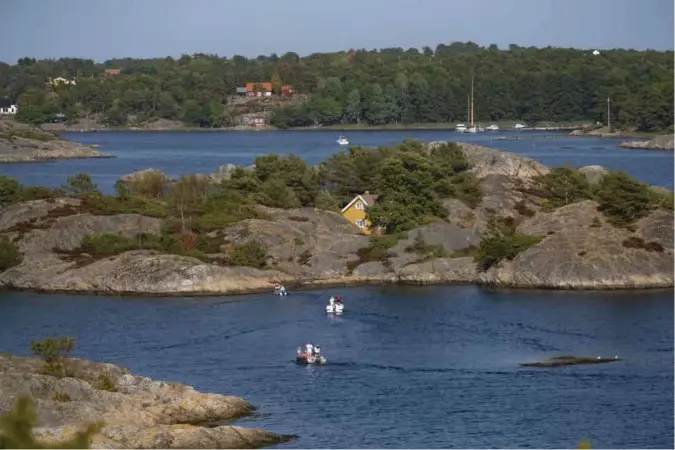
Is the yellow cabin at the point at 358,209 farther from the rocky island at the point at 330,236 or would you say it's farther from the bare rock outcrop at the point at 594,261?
the bare rock outcrop at the point at 594,261

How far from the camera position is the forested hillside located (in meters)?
120

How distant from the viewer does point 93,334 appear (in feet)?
99.6

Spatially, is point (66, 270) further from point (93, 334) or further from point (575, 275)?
point (575, 275)

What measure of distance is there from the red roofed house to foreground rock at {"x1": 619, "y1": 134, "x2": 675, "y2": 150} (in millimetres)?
47508

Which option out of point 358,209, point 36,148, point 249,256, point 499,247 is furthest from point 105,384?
point 36,148

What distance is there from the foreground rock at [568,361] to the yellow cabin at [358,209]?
15.5 m

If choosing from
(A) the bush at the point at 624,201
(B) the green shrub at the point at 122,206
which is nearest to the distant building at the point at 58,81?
(B) the green shrub at the point at 122,206

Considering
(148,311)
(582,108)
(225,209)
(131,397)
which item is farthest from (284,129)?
(131,397)

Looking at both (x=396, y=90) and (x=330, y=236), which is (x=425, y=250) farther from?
(x=396, y=90)

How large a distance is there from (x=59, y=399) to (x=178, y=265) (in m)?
14.5

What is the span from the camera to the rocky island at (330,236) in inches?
1411

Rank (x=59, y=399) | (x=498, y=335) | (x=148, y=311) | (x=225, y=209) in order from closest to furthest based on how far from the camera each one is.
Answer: (x=59, y=399), (x=498, y=335), (x=148, y=311), (x=225, y=209)

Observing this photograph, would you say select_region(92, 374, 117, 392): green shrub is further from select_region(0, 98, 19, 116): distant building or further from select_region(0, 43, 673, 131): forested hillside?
select_region(0, 98, 19, 116): distant building

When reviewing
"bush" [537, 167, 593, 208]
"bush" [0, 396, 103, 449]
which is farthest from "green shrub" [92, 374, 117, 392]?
"bush" [537, 167, 593, 208]
